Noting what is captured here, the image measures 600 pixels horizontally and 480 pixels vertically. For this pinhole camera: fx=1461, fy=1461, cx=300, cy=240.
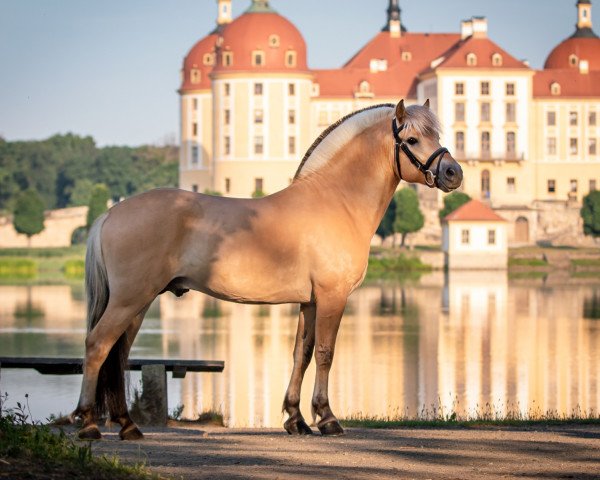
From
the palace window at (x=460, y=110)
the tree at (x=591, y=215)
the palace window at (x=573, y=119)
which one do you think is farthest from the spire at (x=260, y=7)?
the tree at (x=591, y=215)

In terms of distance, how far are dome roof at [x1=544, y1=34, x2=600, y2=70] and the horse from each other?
285 feet

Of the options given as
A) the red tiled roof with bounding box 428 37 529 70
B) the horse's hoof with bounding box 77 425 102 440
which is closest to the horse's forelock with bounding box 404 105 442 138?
the horse's hoof with bounding box 77 425 102 440

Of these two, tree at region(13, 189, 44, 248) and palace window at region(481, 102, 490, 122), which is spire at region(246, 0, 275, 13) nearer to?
palace window at region(481, 102, 490, 122)

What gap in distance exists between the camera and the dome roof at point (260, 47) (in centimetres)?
8906

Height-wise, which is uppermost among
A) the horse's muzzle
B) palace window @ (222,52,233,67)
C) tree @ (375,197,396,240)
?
palace window @ (222,52,233,67)

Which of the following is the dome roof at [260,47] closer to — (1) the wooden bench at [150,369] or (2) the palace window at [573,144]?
(2) the palace window at [573,144]

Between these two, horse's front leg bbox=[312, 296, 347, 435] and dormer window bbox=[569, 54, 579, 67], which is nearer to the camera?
horse's front leg bbox=[312, 296, 347, 435]

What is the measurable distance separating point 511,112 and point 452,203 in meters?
14.5

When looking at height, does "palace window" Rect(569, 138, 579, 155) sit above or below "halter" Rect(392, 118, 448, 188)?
above

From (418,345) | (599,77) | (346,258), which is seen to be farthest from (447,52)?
(346,258)

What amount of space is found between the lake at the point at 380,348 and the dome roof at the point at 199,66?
4047 centimetres

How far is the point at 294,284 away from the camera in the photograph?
8438 mm

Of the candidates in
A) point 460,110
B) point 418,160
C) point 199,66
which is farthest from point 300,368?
point 199,66

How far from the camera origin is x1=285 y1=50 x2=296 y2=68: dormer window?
294 feet
